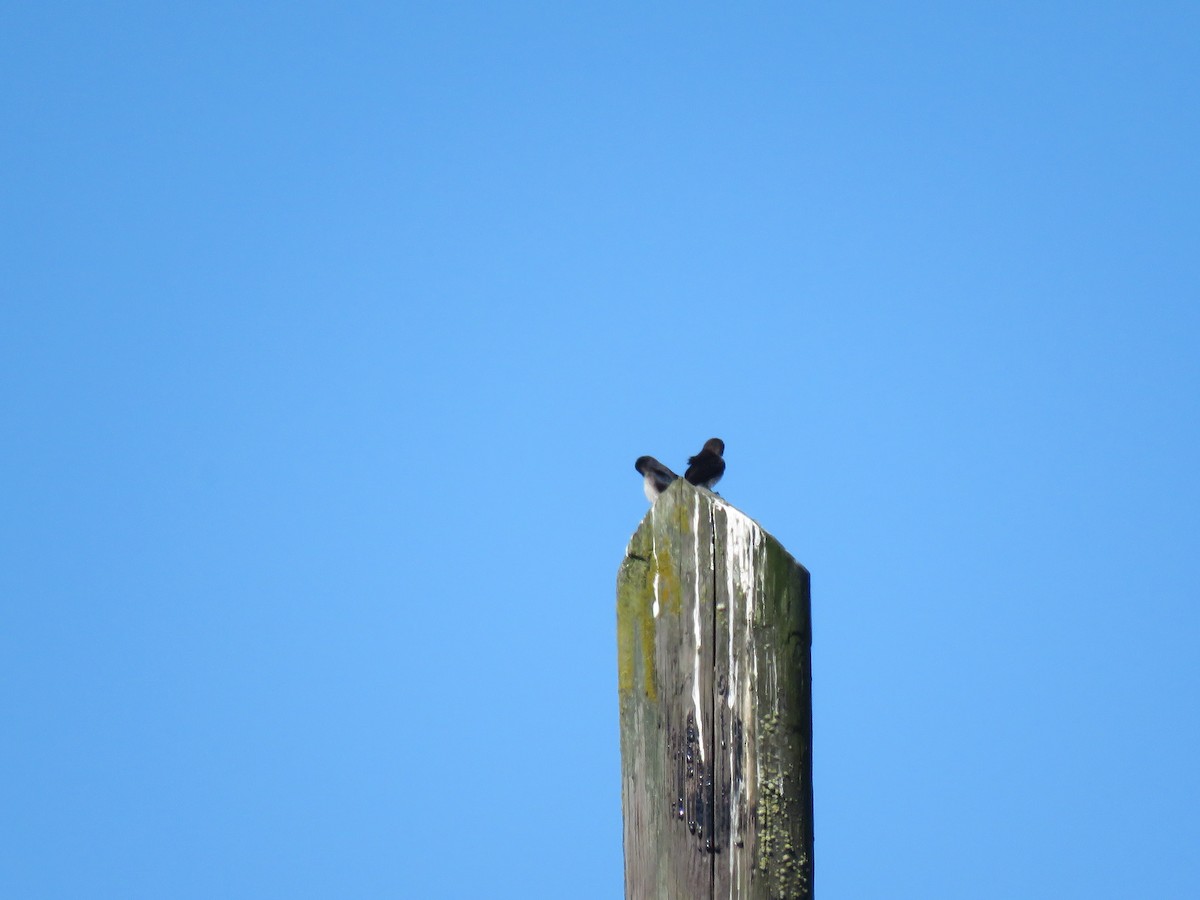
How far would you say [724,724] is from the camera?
12.0ft

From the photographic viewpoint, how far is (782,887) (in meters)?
3.63

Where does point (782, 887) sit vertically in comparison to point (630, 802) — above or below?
below

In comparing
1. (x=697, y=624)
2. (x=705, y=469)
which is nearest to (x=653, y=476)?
(x=705, y=469)

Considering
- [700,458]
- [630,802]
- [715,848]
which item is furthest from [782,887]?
[700,458]

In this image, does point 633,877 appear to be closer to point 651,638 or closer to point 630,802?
point 630,802

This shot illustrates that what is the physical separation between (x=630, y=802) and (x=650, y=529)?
29.8 inches

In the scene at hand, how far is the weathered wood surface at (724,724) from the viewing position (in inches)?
143

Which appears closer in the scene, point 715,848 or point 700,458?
point 715,848

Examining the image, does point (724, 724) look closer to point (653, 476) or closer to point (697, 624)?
point (697, 624)

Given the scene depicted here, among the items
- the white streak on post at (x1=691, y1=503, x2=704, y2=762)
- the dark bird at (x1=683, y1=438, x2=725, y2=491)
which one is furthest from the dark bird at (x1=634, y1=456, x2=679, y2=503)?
the white streak on post at (x1=691, y1=503, x2=704, y2=762)

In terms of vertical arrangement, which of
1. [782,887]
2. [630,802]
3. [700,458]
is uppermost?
[700,458]

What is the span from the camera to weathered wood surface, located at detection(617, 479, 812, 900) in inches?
143

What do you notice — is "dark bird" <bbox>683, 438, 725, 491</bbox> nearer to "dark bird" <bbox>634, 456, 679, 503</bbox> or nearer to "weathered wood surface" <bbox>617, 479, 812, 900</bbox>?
"dark bird" <bbox>634, 456, 679, 503</bbox>

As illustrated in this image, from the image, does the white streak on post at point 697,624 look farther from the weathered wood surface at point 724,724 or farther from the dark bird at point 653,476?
the dark bird at point 653,476
